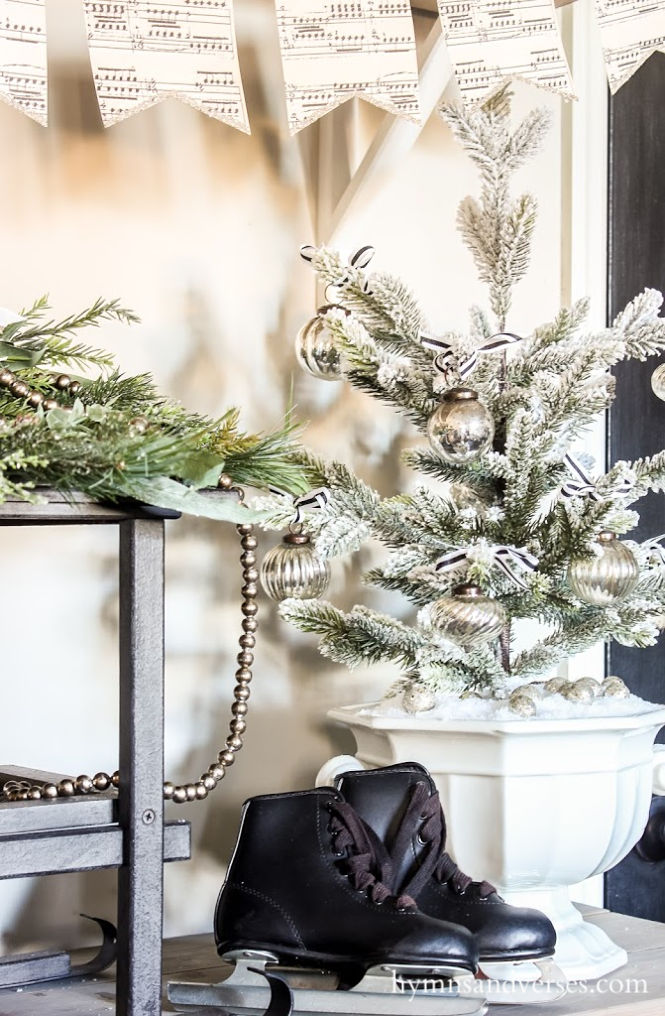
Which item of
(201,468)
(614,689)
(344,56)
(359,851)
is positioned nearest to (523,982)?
(359,851)

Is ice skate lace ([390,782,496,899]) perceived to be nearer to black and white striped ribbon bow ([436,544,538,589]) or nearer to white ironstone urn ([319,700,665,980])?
white ironstone urn ([319,700,665,980])

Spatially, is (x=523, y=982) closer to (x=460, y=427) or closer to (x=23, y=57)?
(x=460, y=427)

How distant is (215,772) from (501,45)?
646 mm

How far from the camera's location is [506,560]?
917mm

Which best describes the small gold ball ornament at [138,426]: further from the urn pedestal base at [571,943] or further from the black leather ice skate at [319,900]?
the urn pedestal base at [571,943]

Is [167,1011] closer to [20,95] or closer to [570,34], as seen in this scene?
[20,95]

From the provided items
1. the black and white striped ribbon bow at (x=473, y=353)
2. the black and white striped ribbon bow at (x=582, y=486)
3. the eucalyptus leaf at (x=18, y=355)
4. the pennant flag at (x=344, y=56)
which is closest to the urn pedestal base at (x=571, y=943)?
the black and white striped ribbon bow at (x=582, y=486)

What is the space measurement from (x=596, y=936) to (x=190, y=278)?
69cm

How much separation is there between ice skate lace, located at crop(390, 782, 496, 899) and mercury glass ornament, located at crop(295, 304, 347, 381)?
38 cm

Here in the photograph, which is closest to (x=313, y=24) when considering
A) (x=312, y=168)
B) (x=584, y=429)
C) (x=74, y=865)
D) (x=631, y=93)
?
(x=312, y=168)

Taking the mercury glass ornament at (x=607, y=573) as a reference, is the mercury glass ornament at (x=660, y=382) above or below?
above

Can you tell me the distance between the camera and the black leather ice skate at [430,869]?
80 cm

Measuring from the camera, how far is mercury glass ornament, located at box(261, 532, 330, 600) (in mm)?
980

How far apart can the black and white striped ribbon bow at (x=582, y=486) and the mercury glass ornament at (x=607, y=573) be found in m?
0.05
